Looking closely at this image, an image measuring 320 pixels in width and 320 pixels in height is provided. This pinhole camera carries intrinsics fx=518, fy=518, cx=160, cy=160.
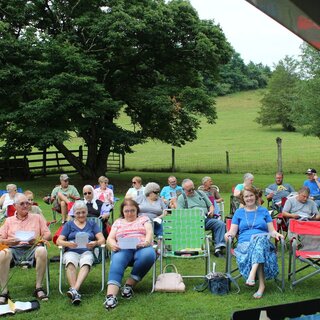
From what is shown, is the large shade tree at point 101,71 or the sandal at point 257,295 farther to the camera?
the large shade tree at point 101,71

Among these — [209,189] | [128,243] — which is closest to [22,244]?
[128,243]

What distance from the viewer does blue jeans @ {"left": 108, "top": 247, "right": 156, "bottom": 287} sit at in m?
5.60

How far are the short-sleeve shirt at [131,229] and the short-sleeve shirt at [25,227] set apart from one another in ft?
2.63

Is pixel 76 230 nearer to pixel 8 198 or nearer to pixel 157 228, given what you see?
pixel 157 228

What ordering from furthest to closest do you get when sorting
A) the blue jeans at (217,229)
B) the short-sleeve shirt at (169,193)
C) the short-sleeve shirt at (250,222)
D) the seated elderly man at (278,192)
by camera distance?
the short-sleeve shirt at (169,193) < the seated elderly man at (278,192) < the blue jeans at (217,229) < the short-sleeve shirt at (250,222)

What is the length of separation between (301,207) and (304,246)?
65.8 inches

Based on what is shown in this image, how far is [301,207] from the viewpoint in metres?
7.55

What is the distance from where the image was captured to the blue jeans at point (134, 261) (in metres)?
5.60

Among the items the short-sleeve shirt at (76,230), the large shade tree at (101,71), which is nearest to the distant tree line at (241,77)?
the large shade tree at (101,71)

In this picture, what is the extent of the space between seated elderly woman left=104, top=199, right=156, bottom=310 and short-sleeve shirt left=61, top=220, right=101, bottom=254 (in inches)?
8.6

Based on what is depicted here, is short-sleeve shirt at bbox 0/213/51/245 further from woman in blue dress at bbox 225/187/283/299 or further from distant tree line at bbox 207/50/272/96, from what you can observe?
distant tree line at bbox 207/50/272/96

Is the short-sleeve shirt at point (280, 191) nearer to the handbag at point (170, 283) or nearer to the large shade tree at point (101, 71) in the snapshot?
the handbag at point (170, 283)

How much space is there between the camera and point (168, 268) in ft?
22.1

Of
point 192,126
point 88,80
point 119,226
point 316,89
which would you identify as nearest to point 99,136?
point 88,80
